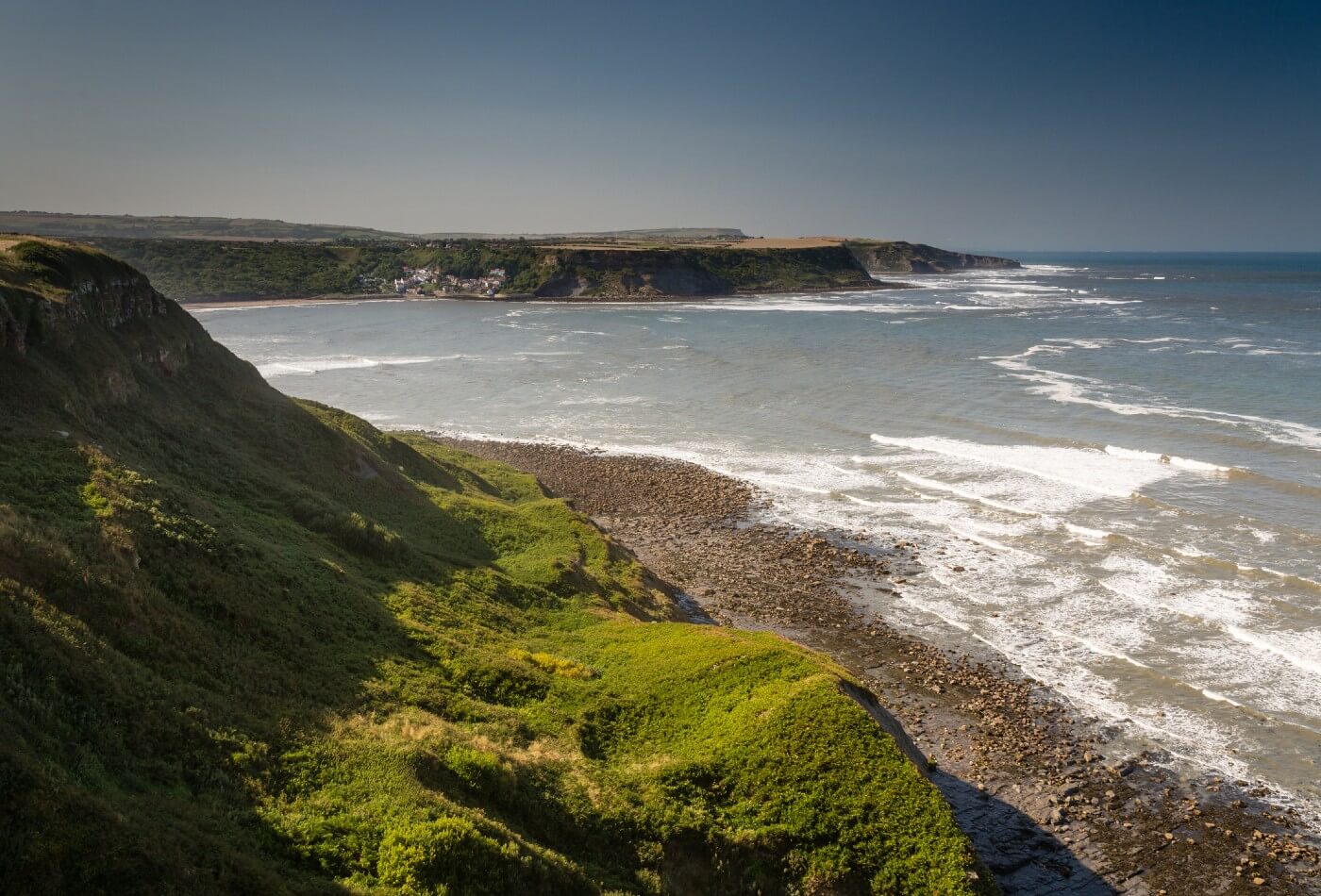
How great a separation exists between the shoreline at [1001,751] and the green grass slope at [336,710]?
482cm

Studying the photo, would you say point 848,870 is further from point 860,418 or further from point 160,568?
point 860,418

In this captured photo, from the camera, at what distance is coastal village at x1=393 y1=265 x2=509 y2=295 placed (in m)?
164

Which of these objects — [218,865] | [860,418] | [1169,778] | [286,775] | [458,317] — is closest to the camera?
[218,865]

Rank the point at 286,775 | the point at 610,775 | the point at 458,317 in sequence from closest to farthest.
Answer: the point at 286,775
the point at 610,775
the point at 458,317

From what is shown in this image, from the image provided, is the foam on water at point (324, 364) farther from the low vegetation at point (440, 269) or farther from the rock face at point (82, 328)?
the low vegetation at point (440, 269)

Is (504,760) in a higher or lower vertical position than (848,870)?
higher

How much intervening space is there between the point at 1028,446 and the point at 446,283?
141 metres

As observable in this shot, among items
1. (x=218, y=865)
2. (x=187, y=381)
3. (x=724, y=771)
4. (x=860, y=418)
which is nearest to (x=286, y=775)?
(x=218, y=865)

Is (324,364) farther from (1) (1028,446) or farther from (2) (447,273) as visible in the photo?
(2) (447,273)

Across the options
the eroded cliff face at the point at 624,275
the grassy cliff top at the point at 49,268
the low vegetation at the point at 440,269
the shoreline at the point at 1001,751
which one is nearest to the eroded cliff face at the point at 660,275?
the eroded cliff face at the point at 624,275

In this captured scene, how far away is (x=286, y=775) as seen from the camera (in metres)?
11.5

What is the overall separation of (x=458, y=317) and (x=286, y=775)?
12018 cm

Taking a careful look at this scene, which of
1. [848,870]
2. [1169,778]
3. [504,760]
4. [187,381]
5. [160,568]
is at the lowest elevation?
[1169,778]

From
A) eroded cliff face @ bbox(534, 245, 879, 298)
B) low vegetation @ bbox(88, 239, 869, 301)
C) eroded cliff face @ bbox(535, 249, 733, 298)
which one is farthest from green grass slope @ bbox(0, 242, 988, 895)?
eroded cliff face @ bbox(534, 245, 879, 298)
